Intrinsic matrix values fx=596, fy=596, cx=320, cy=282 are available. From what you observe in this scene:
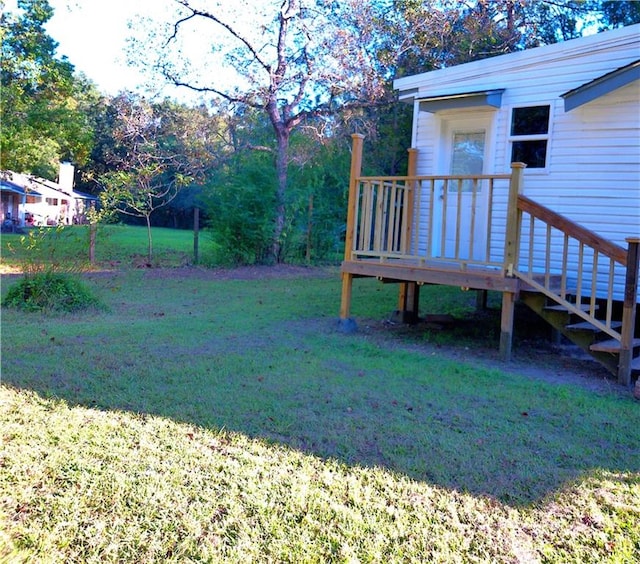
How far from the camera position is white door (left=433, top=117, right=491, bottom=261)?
8.23 meters

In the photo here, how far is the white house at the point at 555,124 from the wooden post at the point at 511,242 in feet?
4.54

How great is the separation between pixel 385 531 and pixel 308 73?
46.5 feet

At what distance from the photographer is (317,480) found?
323cm

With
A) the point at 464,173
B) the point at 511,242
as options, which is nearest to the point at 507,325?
the point at 511,242

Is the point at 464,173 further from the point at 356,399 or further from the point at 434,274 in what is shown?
the point at 356,399

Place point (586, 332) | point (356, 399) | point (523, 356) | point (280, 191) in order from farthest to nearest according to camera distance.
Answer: point (280, 191) → point (523, 356) → point (586, 332) → point (356, 399)

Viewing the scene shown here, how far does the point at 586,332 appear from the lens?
5.87 metres

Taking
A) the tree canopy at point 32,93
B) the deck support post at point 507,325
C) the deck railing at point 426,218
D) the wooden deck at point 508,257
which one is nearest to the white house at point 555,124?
the deck railing at point 426,218

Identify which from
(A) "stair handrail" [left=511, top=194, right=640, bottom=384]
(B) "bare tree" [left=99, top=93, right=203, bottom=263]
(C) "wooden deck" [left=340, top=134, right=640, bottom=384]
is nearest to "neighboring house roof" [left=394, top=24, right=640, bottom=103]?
(C) "wooden deck" [left=340, top=134, right=640, bottom=384]

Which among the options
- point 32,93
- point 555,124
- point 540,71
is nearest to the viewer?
point 555,124

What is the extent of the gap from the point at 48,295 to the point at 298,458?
19.9 feet

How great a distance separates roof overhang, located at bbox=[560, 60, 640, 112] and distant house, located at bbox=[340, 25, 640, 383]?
0.01 meters

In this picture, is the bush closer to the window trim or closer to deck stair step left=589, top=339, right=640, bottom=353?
the window trim

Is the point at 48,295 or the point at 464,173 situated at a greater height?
the point at 464,173
